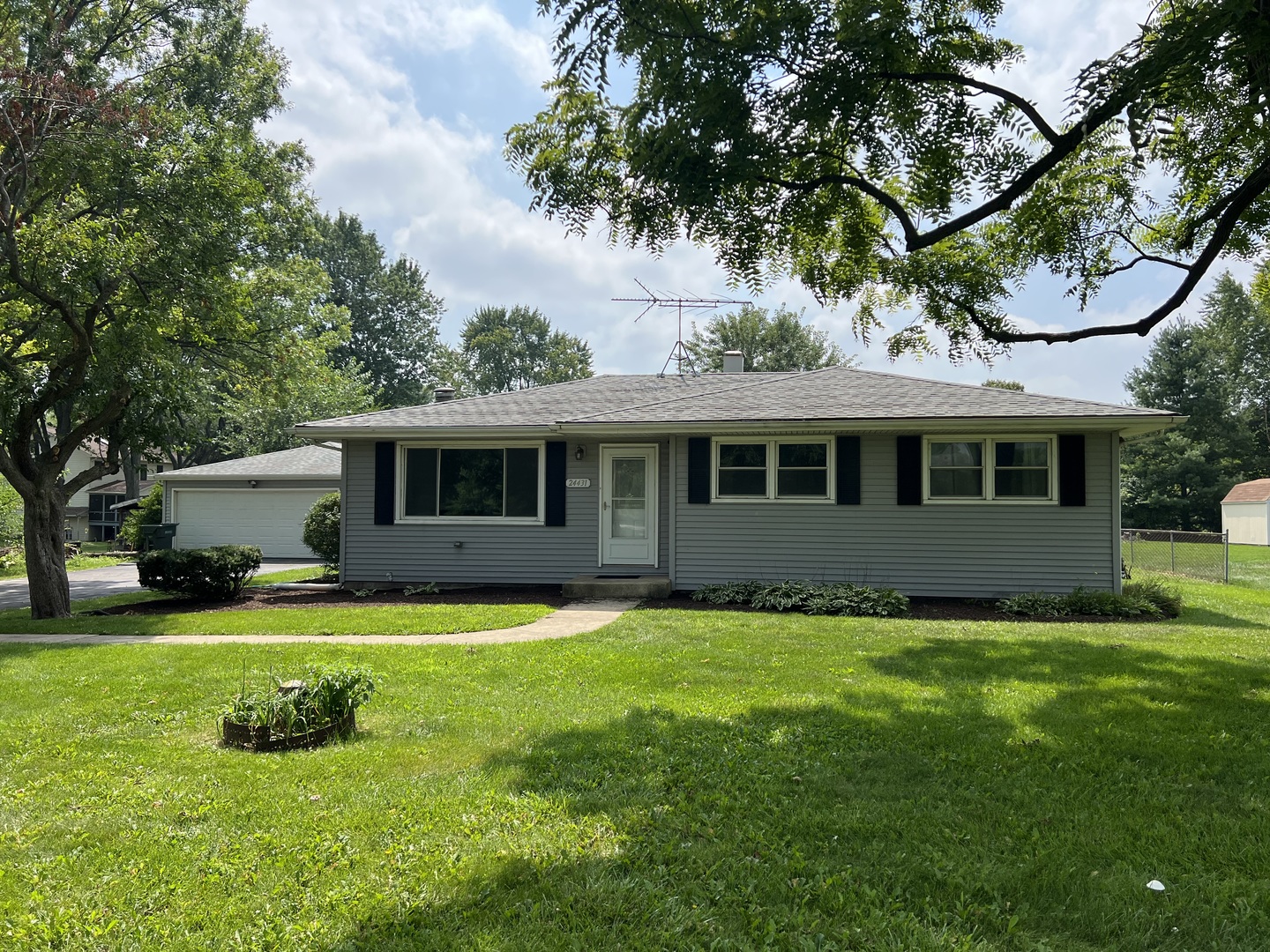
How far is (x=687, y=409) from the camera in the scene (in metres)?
12.8

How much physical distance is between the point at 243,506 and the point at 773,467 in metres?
17.0

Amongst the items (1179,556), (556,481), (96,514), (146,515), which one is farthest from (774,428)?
(96,514)

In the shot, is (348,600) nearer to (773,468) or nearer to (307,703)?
(773,468)

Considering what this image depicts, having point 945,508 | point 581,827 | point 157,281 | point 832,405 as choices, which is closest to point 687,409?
point 832,405

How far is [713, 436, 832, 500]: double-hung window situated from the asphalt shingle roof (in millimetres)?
541

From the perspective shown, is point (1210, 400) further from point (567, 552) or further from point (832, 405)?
point (567, 552)

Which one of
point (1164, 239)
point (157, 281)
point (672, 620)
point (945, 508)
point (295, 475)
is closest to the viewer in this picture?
point (1164, 239)

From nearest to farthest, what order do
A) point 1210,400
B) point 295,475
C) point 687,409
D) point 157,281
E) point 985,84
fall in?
point 985,84
point 157,281
point 687,409
point 295,475
point 1210,400

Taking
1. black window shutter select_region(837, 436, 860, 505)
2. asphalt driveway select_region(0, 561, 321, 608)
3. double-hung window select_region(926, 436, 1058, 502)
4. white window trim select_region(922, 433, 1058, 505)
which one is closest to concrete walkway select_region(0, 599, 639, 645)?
black window shutter select_region(837, 436, 860, 505)

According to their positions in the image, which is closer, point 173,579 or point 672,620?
point 672,620

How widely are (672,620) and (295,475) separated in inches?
631

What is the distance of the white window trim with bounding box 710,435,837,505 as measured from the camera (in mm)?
12273

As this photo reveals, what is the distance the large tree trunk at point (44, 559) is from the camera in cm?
1095

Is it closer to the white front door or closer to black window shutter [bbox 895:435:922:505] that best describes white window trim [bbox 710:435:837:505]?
black window shutter [bbox 895:435:922:505]
